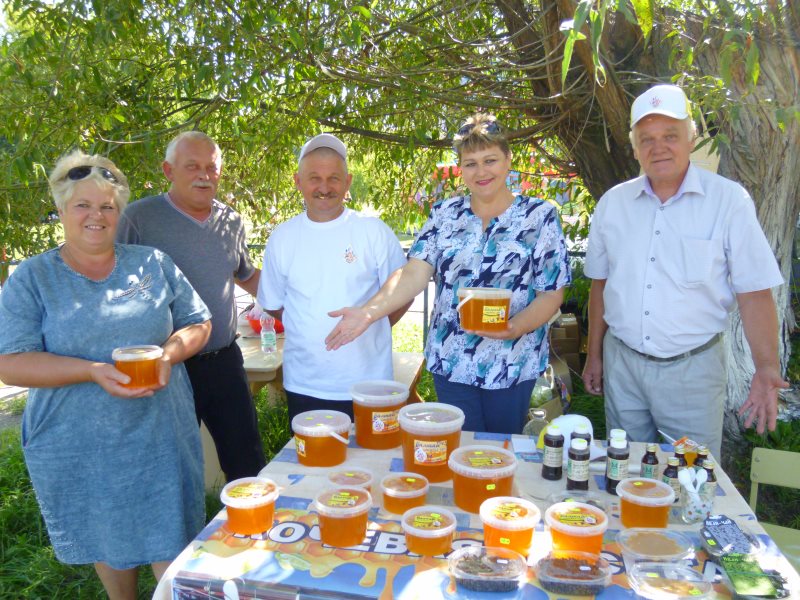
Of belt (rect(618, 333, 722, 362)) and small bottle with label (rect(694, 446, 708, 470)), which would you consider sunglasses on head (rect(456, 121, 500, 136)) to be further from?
small bottle with label (rect(694, 446, 708, 470))

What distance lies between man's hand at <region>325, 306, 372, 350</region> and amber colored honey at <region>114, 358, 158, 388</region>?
24.7 inches

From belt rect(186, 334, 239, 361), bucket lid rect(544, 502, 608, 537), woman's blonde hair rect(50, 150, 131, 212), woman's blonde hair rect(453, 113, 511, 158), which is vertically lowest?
bucket lid rect(544, 502, 608, 537)

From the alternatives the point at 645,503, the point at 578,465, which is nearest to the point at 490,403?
the point at 578,465

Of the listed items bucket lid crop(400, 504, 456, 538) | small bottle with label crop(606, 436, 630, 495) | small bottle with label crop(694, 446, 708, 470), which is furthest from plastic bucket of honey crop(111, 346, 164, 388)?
small bottle with label crop(694, 446, 708, 470)

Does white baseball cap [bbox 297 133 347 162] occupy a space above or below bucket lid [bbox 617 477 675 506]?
above

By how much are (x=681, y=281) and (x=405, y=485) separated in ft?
4.54

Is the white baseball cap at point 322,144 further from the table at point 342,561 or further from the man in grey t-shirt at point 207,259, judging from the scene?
the table at point 342,561

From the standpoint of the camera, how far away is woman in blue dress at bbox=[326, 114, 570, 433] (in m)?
2.38

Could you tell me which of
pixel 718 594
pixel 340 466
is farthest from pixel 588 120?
pixel 718 594

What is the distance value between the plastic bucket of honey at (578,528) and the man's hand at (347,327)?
105cm

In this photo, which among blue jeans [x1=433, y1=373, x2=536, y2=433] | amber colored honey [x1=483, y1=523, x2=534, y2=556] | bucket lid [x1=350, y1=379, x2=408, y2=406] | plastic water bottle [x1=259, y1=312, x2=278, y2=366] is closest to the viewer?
amber colored honey [x1=483, y1=523, x2=534, y2=556]

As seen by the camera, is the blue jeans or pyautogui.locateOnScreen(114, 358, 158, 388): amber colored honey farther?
the blue jeans

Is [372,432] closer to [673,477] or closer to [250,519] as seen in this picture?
[250,519]

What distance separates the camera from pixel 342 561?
1.53 metres
